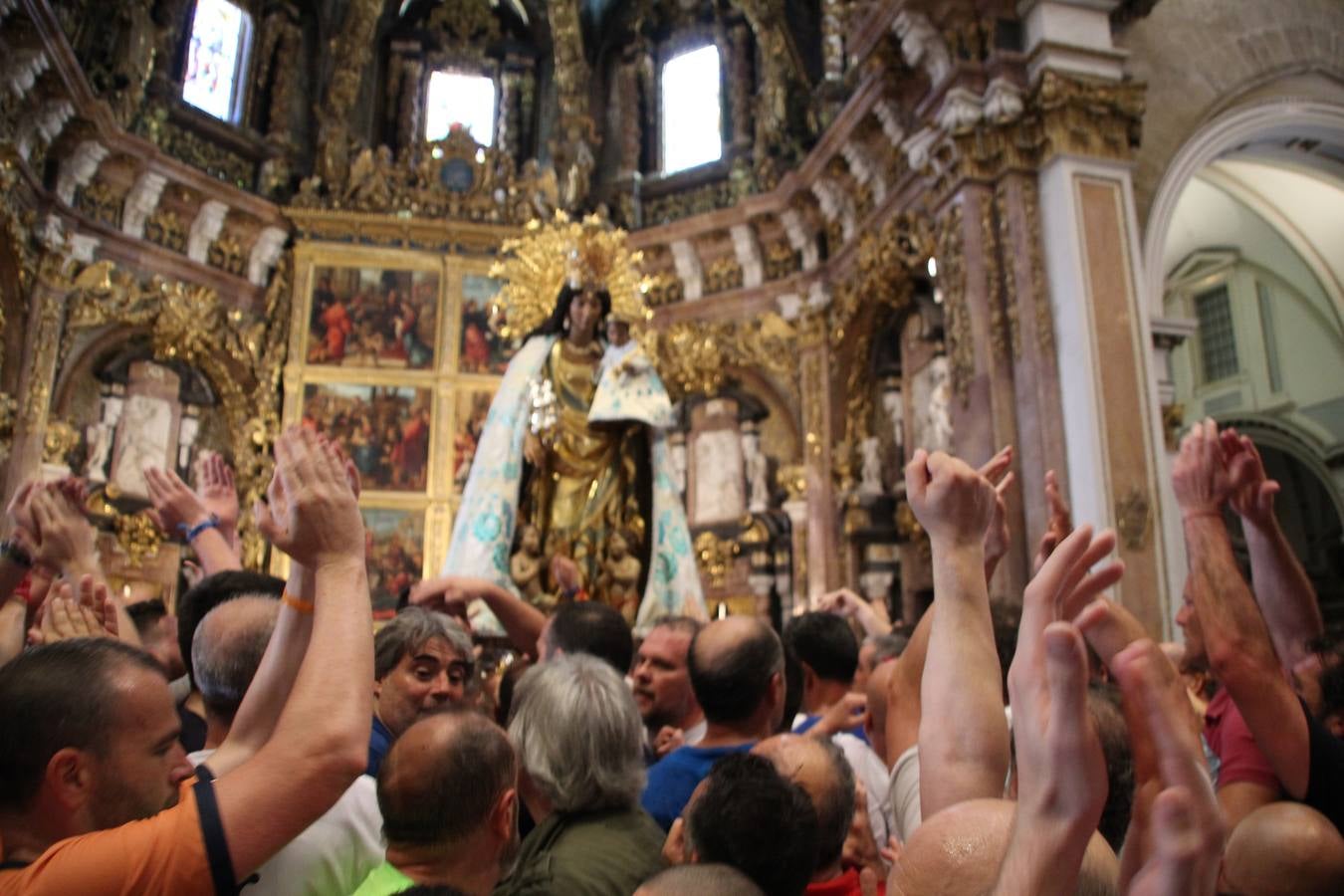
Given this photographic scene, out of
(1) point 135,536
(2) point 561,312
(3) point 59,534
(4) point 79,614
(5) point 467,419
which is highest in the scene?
(5) point 467,419

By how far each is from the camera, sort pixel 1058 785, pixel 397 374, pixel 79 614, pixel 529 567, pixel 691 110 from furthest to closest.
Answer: pixel 691 110
pixel 397 374
pixel 529 567
pixel 79 614
pixel 1058 785

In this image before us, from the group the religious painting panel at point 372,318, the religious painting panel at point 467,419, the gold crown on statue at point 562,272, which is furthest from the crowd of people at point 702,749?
the religious painting panel at point 372,318

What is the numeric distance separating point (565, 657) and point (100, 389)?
12121mm

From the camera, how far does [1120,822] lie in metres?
1.72

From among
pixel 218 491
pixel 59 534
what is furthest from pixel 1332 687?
pixel 218 491

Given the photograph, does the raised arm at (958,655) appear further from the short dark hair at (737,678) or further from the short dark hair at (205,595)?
the short dark hair at (205,595)

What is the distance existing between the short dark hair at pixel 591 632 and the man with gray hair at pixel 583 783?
1099mm

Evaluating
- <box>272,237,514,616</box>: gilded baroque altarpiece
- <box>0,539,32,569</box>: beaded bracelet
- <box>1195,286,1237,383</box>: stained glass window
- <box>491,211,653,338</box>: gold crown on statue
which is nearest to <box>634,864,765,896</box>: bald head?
<box>0,539,32,569</box>: beaded bracelet

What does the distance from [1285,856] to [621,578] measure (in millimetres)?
5214

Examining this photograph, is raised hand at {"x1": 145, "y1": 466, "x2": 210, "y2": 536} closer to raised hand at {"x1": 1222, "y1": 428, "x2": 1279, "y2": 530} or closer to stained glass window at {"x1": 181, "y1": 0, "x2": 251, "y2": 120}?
raised hand at {"x1": 1222, "y1": 428, "x2": 1279, "y2": 530}

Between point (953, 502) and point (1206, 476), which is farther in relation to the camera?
point (1206, 476)

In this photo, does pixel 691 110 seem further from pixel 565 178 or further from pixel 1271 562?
pixel 1271 562

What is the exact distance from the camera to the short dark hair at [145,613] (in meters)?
4.11

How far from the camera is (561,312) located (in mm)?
7594
